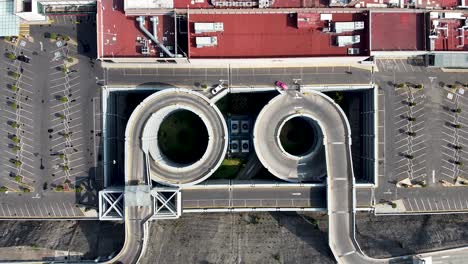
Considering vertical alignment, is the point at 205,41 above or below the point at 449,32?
below

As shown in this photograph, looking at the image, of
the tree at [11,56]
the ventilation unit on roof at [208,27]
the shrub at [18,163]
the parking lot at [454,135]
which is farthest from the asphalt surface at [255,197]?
the tree at [11,56]

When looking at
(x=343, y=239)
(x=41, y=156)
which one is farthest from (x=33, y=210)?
(x=343, y=239)

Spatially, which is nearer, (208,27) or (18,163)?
(208,27)

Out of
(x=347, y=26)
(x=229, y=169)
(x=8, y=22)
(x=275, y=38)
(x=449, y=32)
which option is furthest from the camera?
(x=229, y=169)

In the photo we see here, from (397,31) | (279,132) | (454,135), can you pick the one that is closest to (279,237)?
(279,132)

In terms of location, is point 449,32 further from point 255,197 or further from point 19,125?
point 19,125

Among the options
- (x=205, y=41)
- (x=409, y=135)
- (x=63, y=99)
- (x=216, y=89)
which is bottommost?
(x=409, y=135)

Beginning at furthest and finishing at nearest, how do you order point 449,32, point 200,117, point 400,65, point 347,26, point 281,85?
1. point 400,65
2. point 281,85
3. point 200,117
4. point 449,32
5. point 347,26
